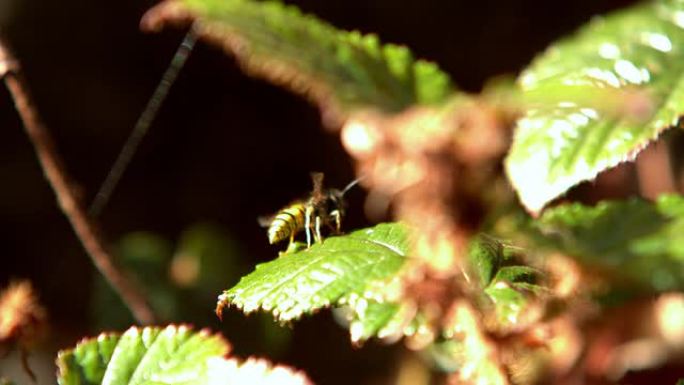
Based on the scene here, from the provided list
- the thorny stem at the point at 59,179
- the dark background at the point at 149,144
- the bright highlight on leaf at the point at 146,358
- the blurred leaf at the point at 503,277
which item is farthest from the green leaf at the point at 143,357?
the dark background at the point at 149,144

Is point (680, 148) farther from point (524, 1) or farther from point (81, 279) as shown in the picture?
point (81, 279)

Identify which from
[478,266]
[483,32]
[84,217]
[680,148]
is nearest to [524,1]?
[483,32]

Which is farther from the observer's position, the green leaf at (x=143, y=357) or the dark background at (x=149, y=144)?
the dark background at (x=149, y=144)

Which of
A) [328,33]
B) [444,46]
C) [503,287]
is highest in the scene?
[444,46]

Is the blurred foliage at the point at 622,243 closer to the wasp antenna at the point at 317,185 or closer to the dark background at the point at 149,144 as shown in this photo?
the wasp antenna at the point at 317,185

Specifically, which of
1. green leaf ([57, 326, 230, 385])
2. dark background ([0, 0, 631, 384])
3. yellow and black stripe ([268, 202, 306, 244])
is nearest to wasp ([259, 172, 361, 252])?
yellow and black stripe ([268, 202, 306, 244])

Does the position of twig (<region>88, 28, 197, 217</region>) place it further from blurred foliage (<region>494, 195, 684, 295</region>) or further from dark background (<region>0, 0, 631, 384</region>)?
blurred foliage (<region>494, 195, 684, 295</region>)

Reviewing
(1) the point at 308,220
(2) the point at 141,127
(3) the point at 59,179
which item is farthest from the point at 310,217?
(2) the point at 141,127
